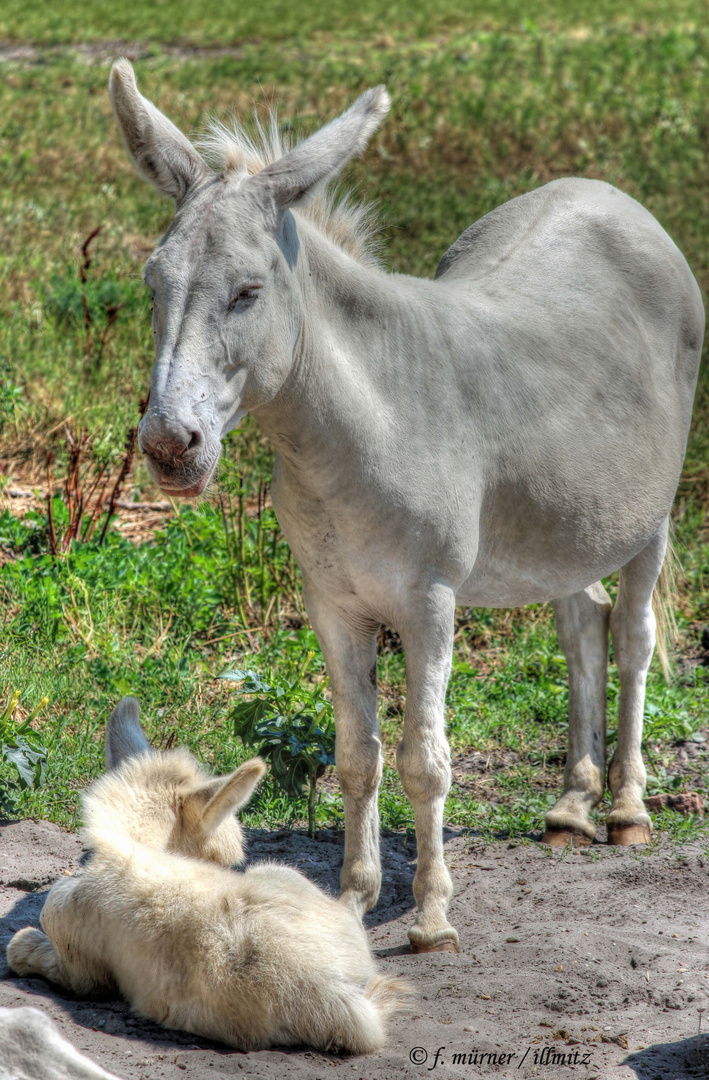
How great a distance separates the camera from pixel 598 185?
15.9ft

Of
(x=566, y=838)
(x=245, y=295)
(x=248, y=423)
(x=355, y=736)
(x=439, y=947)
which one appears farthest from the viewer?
(x=248, y=423)

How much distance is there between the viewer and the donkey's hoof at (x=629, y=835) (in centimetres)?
438

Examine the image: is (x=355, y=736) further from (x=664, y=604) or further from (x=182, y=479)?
(x=664, y=604)

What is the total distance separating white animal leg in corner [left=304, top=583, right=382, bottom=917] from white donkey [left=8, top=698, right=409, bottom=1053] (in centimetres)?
67

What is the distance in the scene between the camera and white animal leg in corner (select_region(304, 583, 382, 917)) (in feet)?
12.0

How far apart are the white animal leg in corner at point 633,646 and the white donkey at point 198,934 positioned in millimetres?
1912

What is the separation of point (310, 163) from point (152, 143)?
427 mm

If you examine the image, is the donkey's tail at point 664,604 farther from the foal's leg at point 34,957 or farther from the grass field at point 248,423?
the foal's leg at point 34,957

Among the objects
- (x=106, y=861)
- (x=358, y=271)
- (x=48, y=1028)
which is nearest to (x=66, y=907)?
(x=106, y=861)

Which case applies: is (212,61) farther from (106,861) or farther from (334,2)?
(106,861)

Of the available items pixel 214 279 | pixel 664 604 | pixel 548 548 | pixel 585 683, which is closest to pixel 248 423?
pixel 664 604

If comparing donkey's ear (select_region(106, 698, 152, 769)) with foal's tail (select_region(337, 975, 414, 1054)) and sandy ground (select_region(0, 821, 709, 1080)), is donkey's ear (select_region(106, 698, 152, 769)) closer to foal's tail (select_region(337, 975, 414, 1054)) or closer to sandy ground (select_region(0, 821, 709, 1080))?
sandy ground (select_region(0, 821, 709, 1080))

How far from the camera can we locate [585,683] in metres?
4.77

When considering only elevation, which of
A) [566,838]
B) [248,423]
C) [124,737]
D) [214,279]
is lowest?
[566,838]
